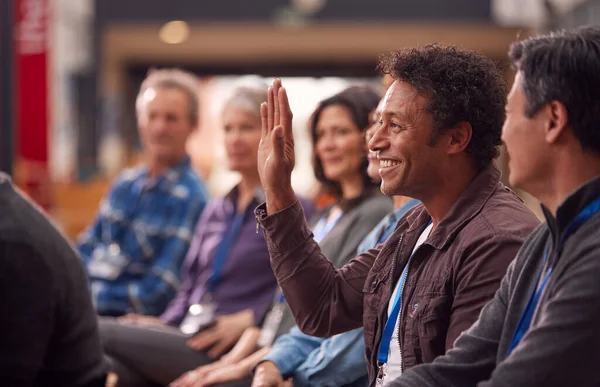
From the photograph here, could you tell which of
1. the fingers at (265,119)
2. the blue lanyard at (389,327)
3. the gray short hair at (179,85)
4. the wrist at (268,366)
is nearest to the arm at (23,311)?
the wrist at (268,366)

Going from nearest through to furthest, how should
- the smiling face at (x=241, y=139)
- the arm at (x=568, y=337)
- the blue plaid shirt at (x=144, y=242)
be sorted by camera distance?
the arm at (x=568, y=337)
the smiling face at (x=241, y=139)
the blue plaid shirt at (x=144, y=242)

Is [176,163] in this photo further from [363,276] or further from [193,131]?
[363,276]

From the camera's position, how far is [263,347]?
2682 millimetres

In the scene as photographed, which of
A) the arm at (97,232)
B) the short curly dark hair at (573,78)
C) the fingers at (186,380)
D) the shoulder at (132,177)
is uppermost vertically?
the short curly dark hair at (573,78)

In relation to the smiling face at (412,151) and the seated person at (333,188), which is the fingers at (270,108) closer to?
the smiling face at (412,151)

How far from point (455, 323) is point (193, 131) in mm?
2336

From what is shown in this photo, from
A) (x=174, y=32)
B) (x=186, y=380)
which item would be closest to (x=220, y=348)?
(x=186, y=380)

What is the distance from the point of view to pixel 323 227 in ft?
8.52

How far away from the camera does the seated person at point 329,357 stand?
2133 mm

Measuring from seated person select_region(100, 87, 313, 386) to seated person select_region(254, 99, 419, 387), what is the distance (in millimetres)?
522

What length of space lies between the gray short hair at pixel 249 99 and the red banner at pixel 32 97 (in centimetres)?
301

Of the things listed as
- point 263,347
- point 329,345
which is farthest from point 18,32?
point 329,345

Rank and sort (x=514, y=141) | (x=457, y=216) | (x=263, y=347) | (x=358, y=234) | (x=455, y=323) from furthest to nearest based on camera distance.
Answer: (x=263, y=347) → (x=358, y=234) → (x=457, y=216) → (x=455, y=323) → (x=514, y=141)

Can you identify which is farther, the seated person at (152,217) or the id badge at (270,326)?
the seated person at (152,217)
